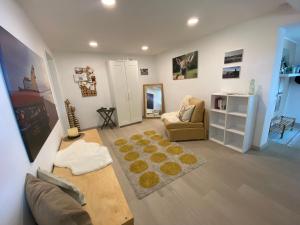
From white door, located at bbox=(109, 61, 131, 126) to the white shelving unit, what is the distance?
2.55 metres

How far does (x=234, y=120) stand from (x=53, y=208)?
314cm

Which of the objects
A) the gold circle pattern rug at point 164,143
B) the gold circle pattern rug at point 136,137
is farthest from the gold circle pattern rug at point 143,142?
the gold circle pattern rug at point 164,143

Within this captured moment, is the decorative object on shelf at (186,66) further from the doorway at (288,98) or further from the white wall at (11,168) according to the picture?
the white wall at (11,168)

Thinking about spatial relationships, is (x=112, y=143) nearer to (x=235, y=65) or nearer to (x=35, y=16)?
(x=35, y=16)

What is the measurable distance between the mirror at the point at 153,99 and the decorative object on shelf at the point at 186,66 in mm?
904

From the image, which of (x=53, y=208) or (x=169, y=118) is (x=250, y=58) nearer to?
(x=169, y=118)

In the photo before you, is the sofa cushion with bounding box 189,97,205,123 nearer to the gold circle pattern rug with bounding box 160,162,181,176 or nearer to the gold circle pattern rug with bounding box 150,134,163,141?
the gold circle pattern rug with bounding box 150,134,163,141

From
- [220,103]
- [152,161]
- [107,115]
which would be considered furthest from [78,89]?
[220,103]

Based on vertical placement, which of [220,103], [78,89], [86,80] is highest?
[86,80]

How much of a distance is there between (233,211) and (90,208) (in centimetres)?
149

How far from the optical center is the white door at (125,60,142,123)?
4.21m

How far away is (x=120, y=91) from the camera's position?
4.18 m

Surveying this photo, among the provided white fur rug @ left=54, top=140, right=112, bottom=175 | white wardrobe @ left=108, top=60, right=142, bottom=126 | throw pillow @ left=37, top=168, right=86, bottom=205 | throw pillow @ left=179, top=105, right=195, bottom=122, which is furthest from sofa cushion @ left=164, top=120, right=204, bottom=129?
throw pillow @ left=37, top=168, right=86, bottom=205

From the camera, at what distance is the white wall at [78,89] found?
148 inches
